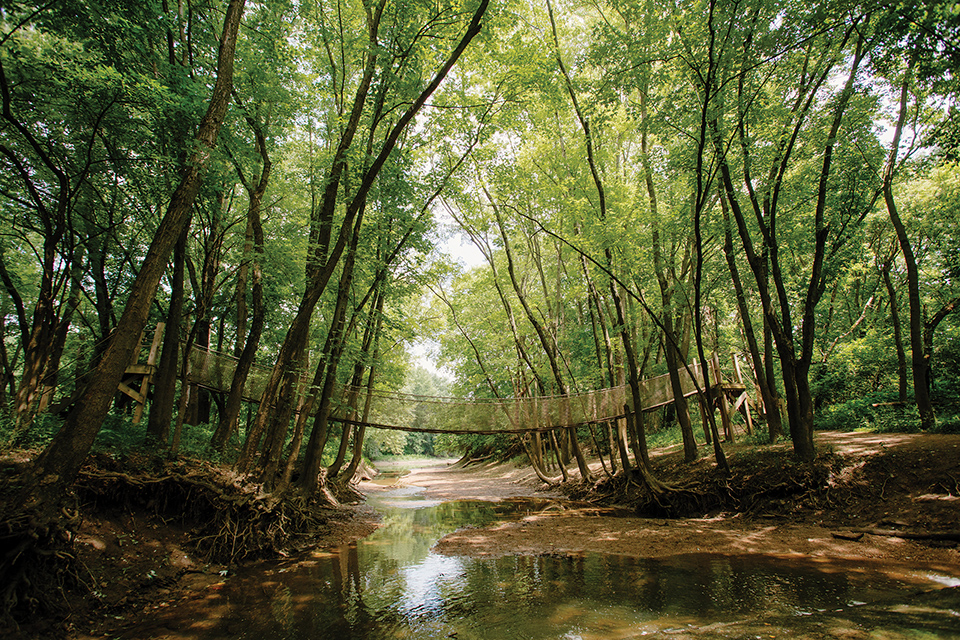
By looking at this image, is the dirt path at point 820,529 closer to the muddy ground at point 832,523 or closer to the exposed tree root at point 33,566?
the muddy ground at point 832,523

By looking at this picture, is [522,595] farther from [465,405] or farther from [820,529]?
[465,405]

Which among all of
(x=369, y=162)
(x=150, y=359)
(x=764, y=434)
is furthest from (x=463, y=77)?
(x=764, y=434)

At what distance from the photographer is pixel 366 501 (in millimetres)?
9984

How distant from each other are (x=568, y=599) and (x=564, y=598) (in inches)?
1.6

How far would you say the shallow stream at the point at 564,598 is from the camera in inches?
101

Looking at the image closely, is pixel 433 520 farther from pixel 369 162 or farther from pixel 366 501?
pixel 369 162

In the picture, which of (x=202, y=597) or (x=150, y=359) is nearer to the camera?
(x=202, y=597)

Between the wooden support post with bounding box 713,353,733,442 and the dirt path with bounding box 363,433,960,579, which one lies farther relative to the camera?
the wooden support post with bounding box 713,353,733,442

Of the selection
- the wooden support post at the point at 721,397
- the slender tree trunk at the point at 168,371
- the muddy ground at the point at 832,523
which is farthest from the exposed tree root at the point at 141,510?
the wooden support post at the point at 721,397

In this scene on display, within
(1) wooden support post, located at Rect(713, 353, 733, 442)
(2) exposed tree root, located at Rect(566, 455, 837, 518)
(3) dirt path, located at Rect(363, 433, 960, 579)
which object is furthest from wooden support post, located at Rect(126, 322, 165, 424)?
(1) wooden support post, located at Rect(713, 353, 733, 442)

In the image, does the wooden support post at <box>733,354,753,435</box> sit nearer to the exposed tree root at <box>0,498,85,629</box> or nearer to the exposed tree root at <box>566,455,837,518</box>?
the exposed tree root at <box>566,455,837,518</box>

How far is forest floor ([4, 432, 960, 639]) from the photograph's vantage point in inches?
131

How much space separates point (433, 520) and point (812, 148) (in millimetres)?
8673

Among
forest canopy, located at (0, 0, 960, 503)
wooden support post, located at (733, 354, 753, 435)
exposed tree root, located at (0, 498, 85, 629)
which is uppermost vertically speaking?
forest canopy, located at (0, 0, 960, 503)
